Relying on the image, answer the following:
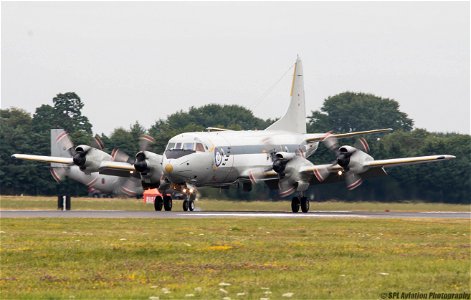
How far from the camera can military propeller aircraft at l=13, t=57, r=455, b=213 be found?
53281mm

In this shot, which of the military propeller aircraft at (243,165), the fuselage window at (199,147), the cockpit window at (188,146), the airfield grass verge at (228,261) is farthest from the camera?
the fuselage window at (199,147)

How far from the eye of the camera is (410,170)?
6544cm

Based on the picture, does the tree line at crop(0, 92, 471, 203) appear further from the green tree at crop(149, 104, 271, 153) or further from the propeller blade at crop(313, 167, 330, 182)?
the propeller blade at crop(313, 167, 330, 182)

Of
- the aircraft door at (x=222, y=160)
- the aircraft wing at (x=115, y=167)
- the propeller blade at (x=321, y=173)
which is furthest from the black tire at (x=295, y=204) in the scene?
the aircraft wing at (x=115, y=167)

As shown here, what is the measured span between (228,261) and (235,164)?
34.9 meters

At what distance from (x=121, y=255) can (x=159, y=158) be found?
3120cm

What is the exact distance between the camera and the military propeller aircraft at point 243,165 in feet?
174

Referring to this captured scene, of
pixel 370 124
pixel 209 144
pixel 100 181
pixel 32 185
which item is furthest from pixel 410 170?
pixel 370 124

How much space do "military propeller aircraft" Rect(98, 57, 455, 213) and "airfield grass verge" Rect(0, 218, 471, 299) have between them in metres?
16.6

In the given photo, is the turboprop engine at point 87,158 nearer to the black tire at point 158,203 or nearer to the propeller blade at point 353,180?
the black tire at point 158,203

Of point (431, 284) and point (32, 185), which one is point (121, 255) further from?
point (32, 185)

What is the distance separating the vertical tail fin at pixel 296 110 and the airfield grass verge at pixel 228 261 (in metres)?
28.7

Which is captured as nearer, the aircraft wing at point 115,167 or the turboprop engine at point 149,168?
the turboprop engine at point 149,168

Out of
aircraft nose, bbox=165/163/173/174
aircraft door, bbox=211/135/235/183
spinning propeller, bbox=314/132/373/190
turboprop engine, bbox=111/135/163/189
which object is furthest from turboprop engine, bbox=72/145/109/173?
spinning propeller, bbox=314/132/373/190
